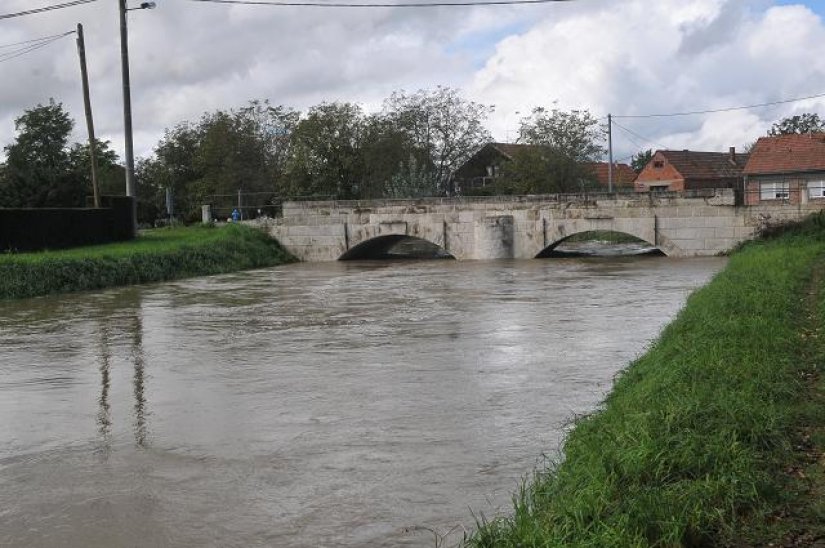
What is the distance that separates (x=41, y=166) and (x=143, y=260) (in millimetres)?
29974

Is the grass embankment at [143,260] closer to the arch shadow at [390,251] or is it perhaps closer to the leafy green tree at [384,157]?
the arch shadow at [390,251]

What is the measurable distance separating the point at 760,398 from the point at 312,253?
31.6 m

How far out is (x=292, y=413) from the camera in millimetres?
8523

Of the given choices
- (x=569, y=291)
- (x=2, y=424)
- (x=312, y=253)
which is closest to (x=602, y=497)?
(x=2, y=424)

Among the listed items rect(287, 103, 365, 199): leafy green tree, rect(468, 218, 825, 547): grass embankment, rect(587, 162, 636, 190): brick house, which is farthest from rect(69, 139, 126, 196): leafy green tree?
rect(468, 218, 825, 547): grass embankment

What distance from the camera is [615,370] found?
1019 centimetres

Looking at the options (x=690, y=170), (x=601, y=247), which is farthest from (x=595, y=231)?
(x=690, y=170)

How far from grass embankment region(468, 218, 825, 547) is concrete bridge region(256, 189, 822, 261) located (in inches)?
907

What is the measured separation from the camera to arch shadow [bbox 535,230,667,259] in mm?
34719

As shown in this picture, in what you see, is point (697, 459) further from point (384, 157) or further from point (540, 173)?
point (540, 173)

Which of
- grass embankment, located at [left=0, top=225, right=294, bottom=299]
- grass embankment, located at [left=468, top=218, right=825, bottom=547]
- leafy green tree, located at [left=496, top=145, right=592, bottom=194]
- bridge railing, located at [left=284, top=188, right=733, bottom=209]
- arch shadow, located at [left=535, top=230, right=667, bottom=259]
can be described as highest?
leafy green tree, located at [left=496, top=145, right=592, bottom=194]

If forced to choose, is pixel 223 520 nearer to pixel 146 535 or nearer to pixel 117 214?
pixel 146 535

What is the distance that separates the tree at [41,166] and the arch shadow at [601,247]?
27.1m

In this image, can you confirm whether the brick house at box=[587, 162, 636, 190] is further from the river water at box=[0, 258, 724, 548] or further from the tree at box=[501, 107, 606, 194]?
the river water at box=[0, 258, 724, 548]
